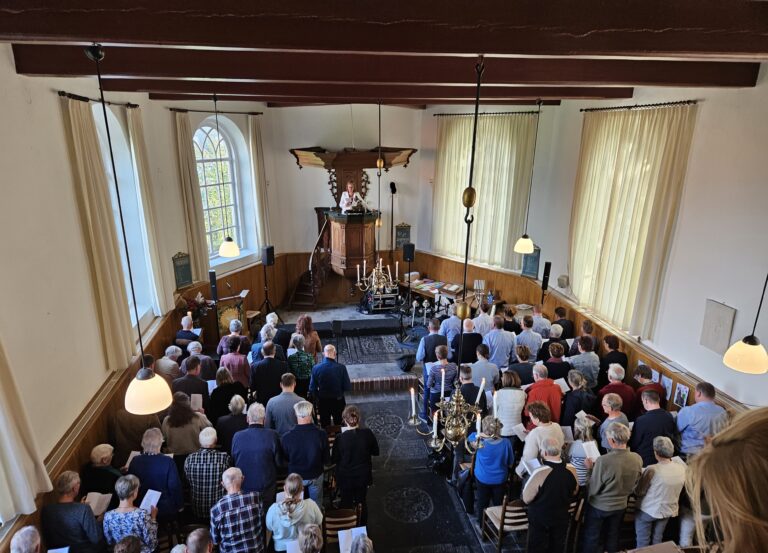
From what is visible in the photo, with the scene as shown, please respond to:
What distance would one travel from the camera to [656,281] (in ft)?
20.7

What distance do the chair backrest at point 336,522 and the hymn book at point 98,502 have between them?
183 cm

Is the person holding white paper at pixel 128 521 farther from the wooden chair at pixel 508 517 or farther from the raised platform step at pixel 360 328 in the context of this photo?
the raised platform step at pixel 360 328

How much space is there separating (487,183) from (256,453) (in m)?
8.25

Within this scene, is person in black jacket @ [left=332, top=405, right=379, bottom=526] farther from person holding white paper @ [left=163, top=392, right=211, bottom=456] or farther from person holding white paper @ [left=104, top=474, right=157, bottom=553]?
person holding white paper @ [left=104, top=474, right=157, bottom=553]

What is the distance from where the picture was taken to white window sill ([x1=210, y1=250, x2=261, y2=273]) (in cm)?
983

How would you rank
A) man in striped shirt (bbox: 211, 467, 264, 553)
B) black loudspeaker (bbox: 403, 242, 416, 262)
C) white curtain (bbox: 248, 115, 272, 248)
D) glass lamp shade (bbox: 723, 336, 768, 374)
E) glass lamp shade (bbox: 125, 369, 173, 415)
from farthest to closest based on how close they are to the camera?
white curtain (bbox: 248, 115, 272, 248)
black loudspeaker (bbox: 403, 242, 416, 262)
glass lamp shade (bbox: 723, 336, 768, 374)
man in striped shirt (bbox: 211, 467, 264, 553)
glass lamp shade (bbox: 125, 369, 173, 415)

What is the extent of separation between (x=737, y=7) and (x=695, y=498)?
3.04 m

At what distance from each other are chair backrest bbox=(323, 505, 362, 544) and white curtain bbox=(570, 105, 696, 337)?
4870 mm

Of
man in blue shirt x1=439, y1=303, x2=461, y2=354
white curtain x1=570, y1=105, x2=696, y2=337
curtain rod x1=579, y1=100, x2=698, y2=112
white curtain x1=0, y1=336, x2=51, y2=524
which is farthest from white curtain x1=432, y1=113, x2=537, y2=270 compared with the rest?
white curtain x1=0, y1=336, x2=51, y2=524

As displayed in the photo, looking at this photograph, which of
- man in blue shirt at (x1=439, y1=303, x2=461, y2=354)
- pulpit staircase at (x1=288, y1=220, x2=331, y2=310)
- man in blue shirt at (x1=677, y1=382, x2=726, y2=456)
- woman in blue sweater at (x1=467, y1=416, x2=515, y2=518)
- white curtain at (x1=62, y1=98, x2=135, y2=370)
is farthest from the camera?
pulpit staircase at (x1=288, y1=220, x2=331, y2=310)

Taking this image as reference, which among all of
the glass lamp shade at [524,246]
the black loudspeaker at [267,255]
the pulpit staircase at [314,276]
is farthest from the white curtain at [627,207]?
the black loudspeaker at [267,255]

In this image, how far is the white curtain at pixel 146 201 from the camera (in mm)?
6570

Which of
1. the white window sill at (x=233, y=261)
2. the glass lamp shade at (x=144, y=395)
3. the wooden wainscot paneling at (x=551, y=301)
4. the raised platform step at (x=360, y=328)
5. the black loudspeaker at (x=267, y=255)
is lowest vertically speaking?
the raised platform step at (x=360, y=328)

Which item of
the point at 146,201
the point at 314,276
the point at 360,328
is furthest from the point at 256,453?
the point at 314,276
